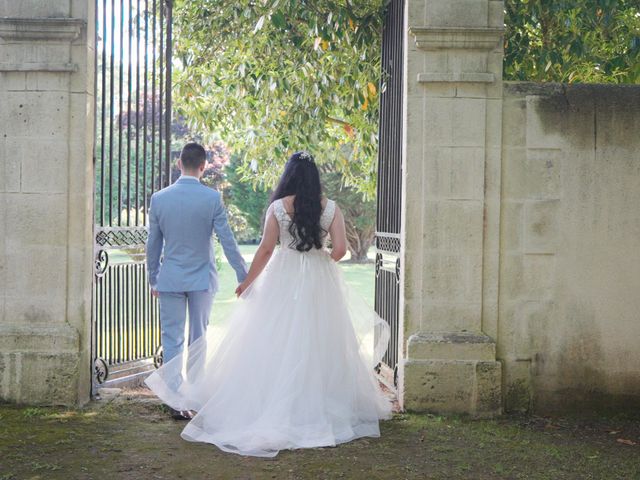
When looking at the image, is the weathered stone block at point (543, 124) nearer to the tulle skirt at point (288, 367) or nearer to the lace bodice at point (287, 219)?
the lace bodice at point (287, 219)

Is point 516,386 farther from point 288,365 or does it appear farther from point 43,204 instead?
Result: point 43,204

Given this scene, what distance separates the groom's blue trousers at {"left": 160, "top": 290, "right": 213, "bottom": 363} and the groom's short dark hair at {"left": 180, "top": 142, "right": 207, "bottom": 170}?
93 centimetres

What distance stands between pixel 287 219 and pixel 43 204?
1.82 meters

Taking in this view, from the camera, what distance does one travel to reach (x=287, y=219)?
5.18 metres

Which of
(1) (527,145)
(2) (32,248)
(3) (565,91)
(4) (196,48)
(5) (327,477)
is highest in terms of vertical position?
(4) (196,48)

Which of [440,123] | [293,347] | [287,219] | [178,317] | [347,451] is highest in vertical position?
[440,123]

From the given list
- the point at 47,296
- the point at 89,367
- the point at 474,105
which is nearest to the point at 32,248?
the point at 47,296

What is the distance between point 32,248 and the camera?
5.44 meters

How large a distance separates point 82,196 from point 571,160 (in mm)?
3615

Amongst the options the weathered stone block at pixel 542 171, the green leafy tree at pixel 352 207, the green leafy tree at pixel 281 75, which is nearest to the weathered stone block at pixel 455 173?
the weathered stone block at pixel 542 171

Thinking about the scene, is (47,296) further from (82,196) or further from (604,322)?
(604,322)

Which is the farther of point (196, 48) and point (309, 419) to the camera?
point (196, 48)

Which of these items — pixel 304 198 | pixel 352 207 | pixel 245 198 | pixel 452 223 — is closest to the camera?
pixel 304 198

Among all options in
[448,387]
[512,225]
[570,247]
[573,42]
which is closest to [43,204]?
[448,387]
